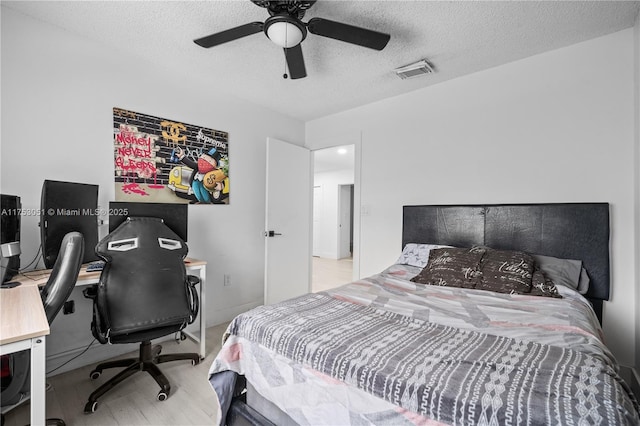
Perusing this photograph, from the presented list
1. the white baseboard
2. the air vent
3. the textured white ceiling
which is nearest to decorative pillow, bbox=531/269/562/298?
the white baseboard

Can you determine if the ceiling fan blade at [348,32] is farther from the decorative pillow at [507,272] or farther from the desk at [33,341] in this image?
the desk at [33,341]

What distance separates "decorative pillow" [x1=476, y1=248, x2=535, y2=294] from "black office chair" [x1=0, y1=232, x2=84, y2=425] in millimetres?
2297

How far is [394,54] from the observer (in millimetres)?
2398

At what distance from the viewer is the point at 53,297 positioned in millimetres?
1243

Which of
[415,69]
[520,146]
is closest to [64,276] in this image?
[415,69]

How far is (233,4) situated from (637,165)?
2.83 metres

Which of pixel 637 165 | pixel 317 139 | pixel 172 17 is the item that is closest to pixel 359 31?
pixel 172 17

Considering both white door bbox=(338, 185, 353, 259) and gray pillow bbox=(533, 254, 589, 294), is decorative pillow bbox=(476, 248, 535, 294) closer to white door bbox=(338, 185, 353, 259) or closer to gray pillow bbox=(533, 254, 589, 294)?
gray pillow bbox=(533, 254, 589, 294)

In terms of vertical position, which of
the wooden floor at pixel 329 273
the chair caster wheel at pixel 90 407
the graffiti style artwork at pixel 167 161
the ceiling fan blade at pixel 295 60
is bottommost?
the wooden floor at pixel 329 273

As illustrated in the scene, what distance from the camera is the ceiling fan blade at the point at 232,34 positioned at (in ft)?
5.48

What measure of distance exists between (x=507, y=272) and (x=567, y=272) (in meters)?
0.51

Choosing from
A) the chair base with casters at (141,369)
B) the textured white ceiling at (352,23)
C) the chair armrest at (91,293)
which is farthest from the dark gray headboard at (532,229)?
→ the chair armrest at (91,293)

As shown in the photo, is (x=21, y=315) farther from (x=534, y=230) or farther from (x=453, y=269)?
(x=534, y=230)

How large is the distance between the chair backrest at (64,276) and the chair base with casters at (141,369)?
2.79 ft
